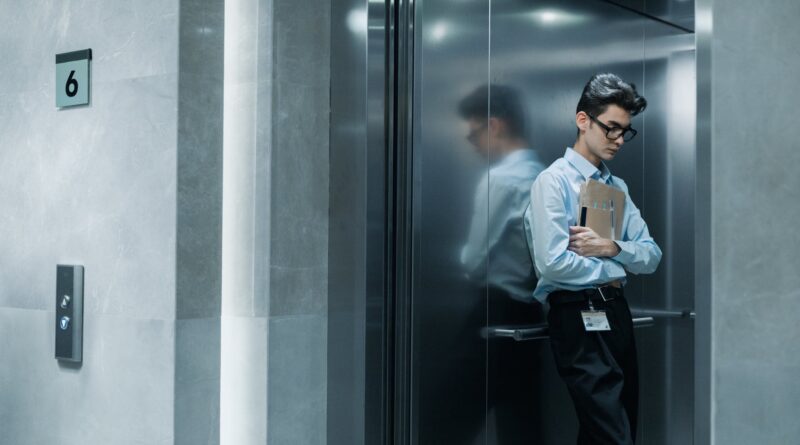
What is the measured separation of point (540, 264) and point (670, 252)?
1142mm

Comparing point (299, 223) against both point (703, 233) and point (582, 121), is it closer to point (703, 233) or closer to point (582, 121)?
point (582, 121)

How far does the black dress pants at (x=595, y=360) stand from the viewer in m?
3.27

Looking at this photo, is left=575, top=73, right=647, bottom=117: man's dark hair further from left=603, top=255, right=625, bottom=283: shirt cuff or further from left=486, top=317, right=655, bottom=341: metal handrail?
left=486, top=317, right=655, bottom=341: metal handrail

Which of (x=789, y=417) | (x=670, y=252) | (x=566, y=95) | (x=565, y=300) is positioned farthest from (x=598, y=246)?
(x=789, y=417)

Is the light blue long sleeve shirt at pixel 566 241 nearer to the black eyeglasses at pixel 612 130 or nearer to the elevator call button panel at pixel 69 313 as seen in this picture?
the black eyeglasses at pixel 612 130

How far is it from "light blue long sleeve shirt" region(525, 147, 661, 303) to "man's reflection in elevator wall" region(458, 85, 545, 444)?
0.08 meters

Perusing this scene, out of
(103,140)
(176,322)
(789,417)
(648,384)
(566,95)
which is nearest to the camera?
(789,417)

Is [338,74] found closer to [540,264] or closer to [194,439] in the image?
[540,264]

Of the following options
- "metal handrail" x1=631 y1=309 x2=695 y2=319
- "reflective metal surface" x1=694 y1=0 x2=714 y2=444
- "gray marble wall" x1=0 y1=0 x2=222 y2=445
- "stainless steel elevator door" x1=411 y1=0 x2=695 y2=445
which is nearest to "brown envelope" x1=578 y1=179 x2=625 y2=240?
"stainless steel elevator door" x1=411 y1=0 x2=695 y2=445

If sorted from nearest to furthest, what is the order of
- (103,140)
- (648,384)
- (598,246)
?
(103,140) → (598,246) → (648,384)

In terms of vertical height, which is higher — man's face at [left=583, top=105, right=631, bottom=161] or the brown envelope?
man's face at [left=583, top=105, right=631, bottom=161]

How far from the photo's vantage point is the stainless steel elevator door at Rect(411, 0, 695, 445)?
316cm

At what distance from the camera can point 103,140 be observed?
117 inches

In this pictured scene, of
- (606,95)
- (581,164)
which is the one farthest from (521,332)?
(606,95)
